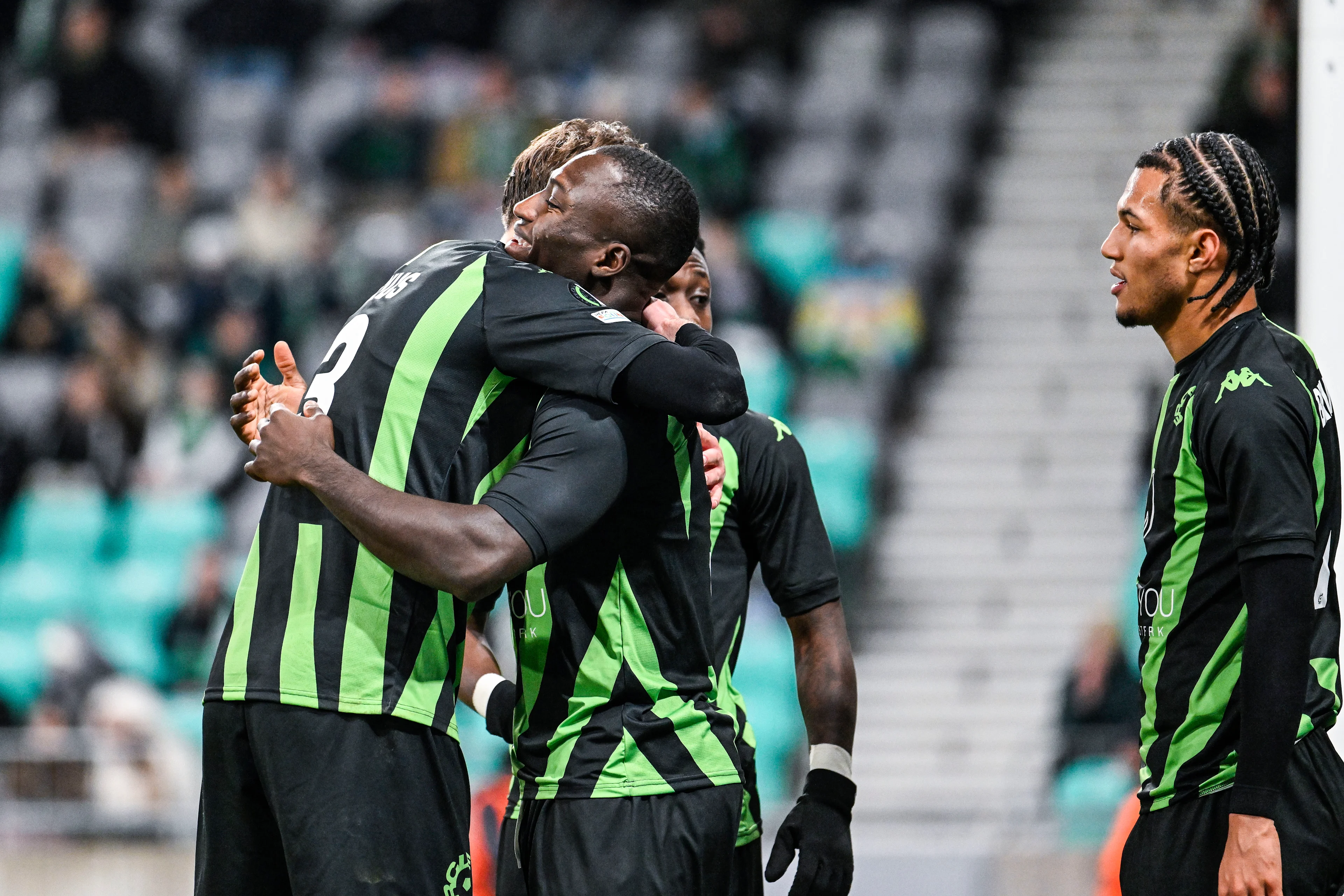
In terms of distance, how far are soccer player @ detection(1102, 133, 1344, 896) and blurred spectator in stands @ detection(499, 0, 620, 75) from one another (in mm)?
10194

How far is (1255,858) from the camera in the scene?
111 inches

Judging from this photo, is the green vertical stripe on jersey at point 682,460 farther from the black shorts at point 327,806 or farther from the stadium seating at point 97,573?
the stadium seating at point 97,573

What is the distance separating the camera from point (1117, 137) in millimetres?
12508

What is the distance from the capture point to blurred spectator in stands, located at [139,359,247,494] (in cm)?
1036

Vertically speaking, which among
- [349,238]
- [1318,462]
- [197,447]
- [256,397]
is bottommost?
[197,447]

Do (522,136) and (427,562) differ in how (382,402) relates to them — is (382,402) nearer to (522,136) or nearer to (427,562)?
(427,562)

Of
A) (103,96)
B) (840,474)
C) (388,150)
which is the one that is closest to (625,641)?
(840,474)

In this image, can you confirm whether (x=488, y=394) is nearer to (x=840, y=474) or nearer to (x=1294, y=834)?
(x=1294, y=834)

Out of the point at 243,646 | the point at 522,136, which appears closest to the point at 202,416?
the point at 522,136

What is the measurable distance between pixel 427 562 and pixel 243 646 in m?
0.40

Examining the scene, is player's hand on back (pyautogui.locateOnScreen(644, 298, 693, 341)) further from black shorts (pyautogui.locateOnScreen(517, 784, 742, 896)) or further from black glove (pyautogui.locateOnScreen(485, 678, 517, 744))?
black shorts (pyautogui.locateOnScreen(517, 784, 742, 896))

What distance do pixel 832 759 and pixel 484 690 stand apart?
2.59 ft

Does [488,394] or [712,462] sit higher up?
[488,394]

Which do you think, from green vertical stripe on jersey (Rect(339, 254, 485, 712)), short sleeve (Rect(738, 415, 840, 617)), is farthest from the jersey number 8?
short sleeve (Rect(738, 415, 840, 617))
